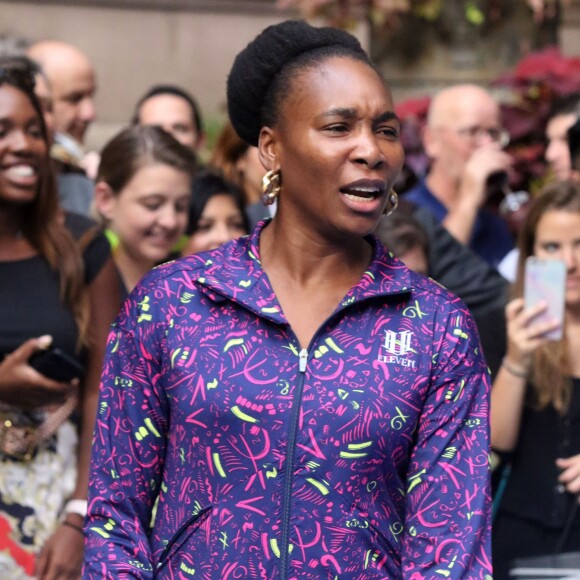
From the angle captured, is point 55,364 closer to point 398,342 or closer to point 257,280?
point 257,280

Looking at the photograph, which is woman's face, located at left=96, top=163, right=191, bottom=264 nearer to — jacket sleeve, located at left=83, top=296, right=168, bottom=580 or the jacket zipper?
jacket sleeve, located at left=83, top=296, right=168, bottom=580

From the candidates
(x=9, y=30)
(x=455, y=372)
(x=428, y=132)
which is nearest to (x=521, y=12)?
(x=428, y=132)

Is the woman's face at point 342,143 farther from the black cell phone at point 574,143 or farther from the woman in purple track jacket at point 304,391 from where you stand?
the black cell phone at point 574,143

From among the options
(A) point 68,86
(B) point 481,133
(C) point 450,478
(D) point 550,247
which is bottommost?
(C) point 450,478

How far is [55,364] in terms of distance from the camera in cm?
409

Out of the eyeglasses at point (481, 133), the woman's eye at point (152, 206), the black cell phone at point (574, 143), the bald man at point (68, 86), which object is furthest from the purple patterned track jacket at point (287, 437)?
the eyeglasses at point (481, 133)

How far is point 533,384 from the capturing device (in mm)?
4773

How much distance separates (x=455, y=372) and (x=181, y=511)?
63 centimetres

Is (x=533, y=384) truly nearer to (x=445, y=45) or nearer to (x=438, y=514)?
Result: (x=438, y=514)

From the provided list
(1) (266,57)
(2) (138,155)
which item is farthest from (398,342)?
(2) (138,155)

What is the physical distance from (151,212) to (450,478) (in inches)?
102

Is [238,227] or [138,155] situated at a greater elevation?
[138,155]

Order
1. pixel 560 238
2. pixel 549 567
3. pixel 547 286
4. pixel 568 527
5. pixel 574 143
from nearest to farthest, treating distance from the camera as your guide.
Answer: pixel 549 567 → pixel 568 527 → pixel 547 286 → pixel 560 238 → pixel 574 143

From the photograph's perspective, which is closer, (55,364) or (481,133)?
(55,364)
